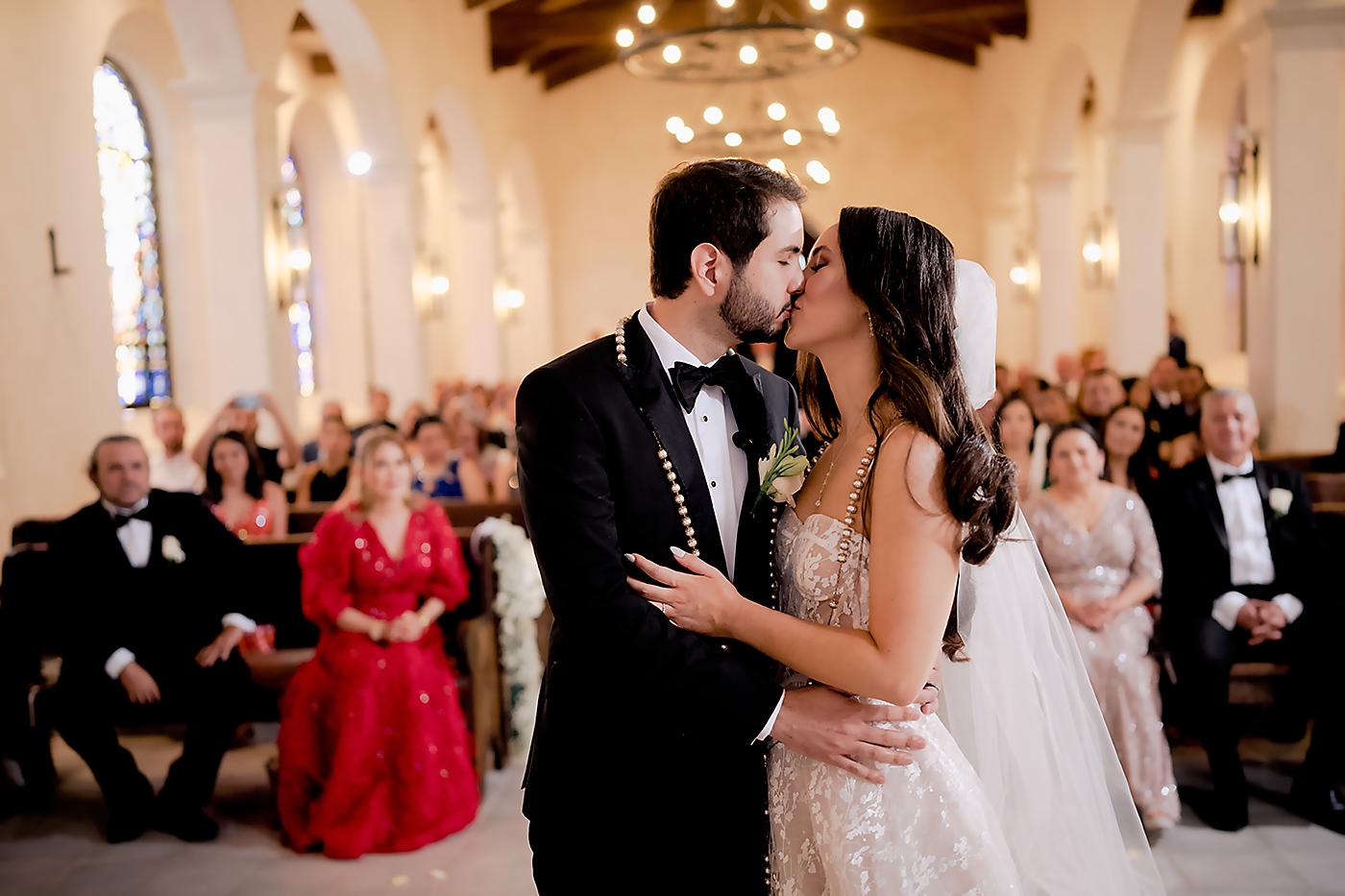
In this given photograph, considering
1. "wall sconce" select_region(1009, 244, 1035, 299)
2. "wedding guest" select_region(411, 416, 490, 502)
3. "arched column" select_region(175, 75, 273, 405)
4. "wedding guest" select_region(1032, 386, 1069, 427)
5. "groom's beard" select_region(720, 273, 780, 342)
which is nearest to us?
"groom's beard" select_region(720, 273, 780, 342)

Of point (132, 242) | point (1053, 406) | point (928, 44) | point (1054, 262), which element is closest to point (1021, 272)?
point (1054, 262)

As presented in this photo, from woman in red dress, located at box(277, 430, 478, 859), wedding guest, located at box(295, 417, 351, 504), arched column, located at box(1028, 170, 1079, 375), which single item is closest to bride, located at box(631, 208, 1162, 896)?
woman in red dress, located at box(277, 430, 478, 859)

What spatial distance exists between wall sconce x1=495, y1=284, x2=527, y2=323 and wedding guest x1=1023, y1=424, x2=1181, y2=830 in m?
11.8

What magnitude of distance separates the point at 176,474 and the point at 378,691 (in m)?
3.61

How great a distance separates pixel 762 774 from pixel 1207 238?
12.7m

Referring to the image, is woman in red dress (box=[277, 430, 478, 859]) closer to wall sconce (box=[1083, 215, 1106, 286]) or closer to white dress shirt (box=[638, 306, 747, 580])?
white dress shirt (box=[638, 306, 747, 580])

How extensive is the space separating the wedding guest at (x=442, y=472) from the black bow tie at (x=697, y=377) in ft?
16.5

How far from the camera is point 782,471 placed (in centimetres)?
207

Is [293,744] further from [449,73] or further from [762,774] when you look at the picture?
[449,73]

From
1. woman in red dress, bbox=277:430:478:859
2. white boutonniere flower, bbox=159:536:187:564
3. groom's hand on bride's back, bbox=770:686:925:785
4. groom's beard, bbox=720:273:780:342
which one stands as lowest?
woman in red dress, bbox=277:430:478:859

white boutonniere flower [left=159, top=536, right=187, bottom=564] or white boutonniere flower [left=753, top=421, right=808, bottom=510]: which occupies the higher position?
white boutonniere flower [left=753, top=421, right=808, bottom=510]

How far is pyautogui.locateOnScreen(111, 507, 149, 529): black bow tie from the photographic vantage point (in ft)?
15.7

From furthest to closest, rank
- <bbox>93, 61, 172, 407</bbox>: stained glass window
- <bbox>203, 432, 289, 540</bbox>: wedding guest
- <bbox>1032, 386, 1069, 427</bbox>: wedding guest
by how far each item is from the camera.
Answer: <bbox>93, 61, 172, 407</bbox>: stained glass window, <bbox>1032, 386, 1069, 427</bbox>: wedding guest, <bbox>203, 432, 289, 540</bbox>: wedding guest

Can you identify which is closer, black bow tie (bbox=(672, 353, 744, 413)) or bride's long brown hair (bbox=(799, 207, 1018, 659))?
bride's long brown hair (bbox=(799, 207, 1018, 659))
